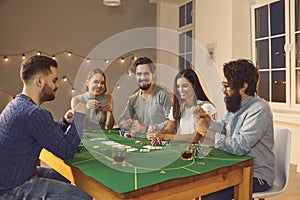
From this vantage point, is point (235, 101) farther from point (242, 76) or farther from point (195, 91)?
point (195, 91)

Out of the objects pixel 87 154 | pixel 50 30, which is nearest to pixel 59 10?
pixel 50 30

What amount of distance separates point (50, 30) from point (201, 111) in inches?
186

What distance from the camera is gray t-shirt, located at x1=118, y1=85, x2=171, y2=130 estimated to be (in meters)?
2.68

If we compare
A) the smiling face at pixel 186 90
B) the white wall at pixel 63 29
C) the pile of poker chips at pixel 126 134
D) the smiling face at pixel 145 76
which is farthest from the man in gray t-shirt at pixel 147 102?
the white wall at pixel 63 29

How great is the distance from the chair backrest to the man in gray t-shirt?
0.89m

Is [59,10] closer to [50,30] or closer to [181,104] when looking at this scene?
[50,30]

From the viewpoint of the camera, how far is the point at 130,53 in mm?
6699

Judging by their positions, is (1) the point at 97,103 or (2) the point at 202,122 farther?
(1) the point at 97,103

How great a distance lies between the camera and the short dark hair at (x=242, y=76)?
190 centimetres

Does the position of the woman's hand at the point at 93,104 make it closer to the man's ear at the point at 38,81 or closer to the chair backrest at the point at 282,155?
the man's ear at the point at 38,81

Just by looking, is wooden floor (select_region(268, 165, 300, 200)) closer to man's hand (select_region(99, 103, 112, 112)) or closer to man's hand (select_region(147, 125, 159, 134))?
man's hand (select_region(147, 125, 159, 134))

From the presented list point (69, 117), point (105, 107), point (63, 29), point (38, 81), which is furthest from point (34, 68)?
point (63, 29)

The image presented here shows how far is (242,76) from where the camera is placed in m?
1.90

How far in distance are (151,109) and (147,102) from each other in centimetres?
8
